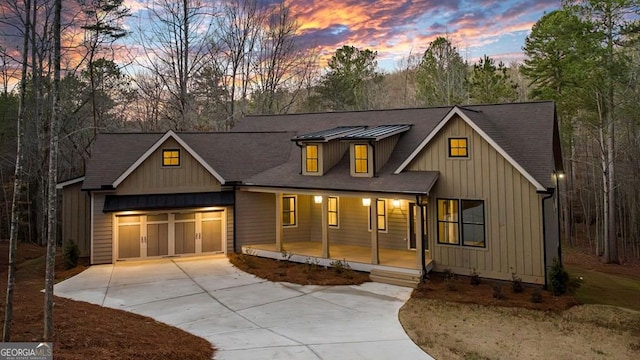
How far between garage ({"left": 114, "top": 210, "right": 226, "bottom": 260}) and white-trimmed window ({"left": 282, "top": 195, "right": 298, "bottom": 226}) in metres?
2.54

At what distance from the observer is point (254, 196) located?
691 inches

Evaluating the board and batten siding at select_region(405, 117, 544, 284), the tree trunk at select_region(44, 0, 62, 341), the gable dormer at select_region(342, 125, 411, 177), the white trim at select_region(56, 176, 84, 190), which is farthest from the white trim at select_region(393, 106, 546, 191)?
the white trim at select_region(56, 176, 84, 190)

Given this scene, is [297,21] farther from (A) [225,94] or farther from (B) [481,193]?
(B) [481,193]

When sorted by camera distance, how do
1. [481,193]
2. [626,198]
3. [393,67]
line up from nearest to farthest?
[481,193], [626,198], [393,67]

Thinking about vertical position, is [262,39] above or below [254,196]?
above

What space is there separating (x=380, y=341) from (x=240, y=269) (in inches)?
303

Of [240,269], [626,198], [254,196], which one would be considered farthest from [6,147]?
[626,198]

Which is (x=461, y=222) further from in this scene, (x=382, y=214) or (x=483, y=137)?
(x=382, y=214)

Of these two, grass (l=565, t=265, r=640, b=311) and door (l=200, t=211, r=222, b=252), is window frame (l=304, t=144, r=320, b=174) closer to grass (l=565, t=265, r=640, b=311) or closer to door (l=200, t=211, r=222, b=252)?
door (l=200, t=211, r=222, b=252)

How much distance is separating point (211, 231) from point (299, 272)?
483cm

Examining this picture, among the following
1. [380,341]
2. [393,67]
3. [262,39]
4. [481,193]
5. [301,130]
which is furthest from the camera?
[393,67]

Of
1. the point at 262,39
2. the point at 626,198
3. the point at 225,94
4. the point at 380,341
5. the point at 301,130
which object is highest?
the point at 262,39

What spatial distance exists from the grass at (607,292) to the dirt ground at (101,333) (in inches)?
417

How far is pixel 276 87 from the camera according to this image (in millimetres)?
32688
